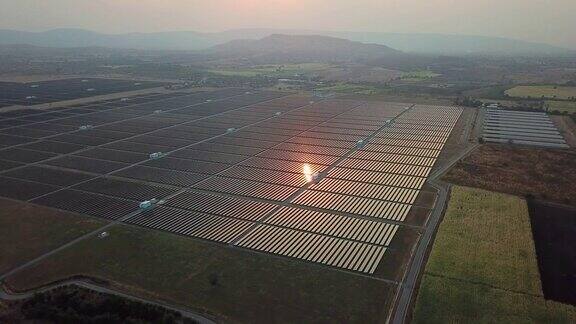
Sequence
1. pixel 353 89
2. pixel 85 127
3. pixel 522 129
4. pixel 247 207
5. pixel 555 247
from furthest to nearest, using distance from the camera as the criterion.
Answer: pixel 353 89 → pixel 522 129 → pixel 85 127 → pixel 247 207 → pixel 555 247

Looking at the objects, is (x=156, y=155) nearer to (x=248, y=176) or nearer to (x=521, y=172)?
(x=248, y=176)

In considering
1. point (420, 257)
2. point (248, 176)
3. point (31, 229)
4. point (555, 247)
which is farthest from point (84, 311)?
point (555, 247)

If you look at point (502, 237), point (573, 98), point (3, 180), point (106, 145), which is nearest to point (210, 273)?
point (502, 237)

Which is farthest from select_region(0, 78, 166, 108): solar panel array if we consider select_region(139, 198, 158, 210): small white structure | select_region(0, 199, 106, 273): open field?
select_region(139, 198, 158, 210): small white structure

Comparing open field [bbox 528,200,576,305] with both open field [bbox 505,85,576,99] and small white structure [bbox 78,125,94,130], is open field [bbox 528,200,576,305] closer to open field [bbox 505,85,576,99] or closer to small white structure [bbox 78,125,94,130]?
small white structure [bbox 78,125,94,130]

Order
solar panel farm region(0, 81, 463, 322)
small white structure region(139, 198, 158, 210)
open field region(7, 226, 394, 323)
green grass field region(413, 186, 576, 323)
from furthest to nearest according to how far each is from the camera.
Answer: small white structure region(139, 198, 158, 210)
solar panel farm region(0, 81, 463, 322)
open field region(7, 226, 394, 323)
green grass field region(413, 186, 576, 323)

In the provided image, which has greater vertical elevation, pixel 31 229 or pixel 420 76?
pixel 420 76
